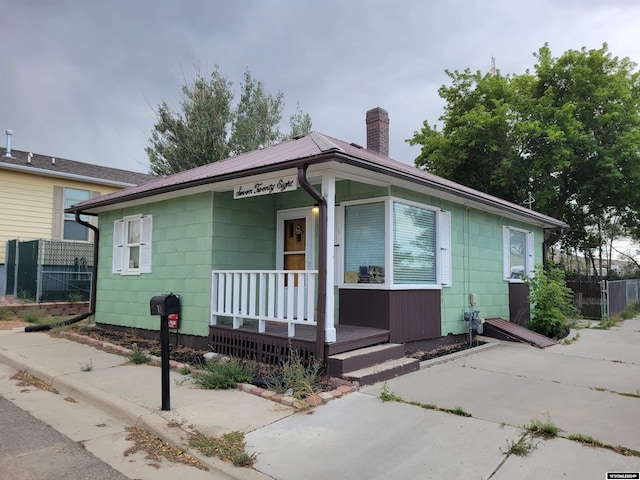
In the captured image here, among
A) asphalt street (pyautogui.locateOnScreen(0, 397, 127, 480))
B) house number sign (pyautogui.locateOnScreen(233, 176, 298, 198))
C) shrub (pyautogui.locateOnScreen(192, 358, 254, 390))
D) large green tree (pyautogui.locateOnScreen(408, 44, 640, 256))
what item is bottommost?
asphalt street (pyautogui.locateOnScreen(0, 397, 127, 480))

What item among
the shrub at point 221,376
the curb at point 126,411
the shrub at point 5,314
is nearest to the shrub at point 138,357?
the curb at point 126,411

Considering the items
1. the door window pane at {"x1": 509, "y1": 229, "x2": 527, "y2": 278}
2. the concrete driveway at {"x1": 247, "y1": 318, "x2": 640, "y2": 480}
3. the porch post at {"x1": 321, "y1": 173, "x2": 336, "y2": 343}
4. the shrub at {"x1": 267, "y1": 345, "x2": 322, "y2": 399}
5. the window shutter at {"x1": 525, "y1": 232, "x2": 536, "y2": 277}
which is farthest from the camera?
the window shutter at {"x1": 525, "y1": 232, "x2": 536, "y2": 277}

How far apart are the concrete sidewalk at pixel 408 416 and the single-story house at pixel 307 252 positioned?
3.80 ft

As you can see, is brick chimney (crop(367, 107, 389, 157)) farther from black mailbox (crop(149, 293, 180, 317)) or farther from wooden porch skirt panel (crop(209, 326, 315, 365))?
black mailbox (crop(149, 293, 180, 317))

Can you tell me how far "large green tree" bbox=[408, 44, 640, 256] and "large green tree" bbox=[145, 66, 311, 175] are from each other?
31.6ft

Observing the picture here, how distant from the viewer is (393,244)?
676 cm

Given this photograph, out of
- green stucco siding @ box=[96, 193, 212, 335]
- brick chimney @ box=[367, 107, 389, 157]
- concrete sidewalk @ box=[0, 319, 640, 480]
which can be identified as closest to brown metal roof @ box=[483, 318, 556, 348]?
concrete sidewalk @ box=[0, 319, 640, 480]

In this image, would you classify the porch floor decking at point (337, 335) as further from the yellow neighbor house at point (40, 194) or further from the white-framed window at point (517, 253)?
the yellow neighbor house at point (40, 194)

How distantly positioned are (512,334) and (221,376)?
600 centimetres

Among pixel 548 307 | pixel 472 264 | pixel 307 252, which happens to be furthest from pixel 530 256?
pixel 307 252

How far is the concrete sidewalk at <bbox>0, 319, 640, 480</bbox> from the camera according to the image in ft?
10.7

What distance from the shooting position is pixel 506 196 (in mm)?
19984

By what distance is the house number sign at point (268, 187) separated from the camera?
5.99 meters

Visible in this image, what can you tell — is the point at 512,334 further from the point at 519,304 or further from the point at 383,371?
the point at 383,371
